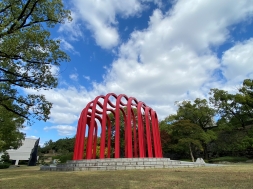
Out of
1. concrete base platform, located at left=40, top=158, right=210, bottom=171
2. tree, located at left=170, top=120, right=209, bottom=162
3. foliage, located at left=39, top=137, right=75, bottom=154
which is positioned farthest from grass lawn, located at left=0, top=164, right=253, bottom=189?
foliage, located at left=39, top=137, right=75, bottom=154

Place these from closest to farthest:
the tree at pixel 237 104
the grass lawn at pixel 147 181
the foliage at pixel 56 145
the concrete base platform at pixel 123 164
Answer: the grass lawn at pixel 147 181
the concrete base platform at pixel 123 164
the tree at pixel 237 104
the foliage at pixel 56 145

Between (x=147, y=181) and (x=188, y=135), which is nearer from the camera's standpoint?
(x=147, y=181)

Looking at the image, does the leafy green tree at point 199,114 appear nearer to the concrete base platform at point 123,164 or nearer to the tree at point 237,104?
the tree at point 237,104

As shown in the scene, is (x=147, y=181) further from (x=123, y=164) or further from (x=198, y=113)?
(x=198, y=113)

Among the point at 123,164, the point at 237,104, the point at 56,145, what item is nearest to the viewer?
the point at 123,164

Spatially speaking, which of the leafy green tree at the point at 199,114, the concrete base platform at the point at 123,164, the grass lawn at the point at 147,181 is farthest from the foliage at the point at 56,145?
the grass lawn at the point at 147,181

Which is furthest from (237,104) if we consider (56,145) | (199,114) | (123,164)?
(56,145)

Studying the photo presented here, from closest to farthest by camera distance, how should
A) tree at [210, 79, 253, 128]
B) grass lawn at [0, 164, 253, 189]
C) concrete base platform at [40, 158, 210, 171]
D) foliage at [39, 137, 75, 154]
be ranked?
grass lawn at [0, 164, 253, 189] → concrete base platform at [40, 158, 210, 171] → tree at [210, 79, 253, 128] → foliage at [39, 137, 75, 154]

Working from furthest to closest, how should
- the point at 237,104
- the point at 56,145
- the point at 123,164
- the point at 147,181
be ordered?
the point at 56,145, the point at 237,104, the point at 123,164, the point at 147,181

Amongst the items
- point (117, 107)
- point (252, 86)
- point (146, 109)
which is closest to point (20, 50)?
point (117, 107)

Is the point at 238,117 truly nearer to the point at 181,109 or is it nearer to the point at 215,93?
the point at 215,93

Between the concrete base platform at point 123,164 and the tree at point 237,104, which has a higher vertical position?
the tree at point 237,104

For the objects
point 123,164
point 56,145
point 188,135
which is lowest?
point 123,164

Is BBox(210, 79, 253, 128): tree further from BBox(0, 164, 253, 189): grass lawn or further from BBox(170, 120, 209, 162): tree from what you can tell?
BBox(0, 164, 253, 189): grass lawn
